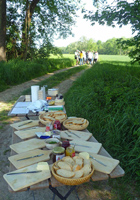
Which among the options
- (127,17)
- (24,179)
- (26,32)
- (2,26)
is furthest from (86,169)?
(26,32)

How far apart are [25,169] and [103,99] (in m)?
3.59

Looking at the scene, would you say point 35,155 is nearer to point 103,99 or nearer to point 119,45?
point 103,99

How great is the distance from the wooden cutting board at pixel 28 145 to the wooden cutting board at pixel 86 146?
1.10 ft

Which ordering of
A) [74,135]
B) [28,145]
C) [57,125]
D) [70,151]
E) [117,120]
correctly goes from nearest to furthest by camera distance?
[70,151] < [28,145] < [74,135] < [57,125] < [117,120]

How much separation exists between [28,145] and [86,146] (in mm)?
579

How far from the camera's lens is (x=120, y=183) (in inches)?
95.5

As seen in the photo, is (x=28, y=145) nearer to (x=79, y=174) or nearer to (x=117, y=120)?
(x=79, y=174)

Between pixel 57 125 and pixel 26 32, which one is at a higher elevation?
pixel 26 32

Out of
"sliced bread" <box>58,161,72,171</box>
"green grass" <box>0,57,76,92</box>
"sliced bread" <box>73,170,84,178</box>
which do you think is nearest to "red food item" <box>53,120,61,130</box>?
"sliced bread" <box>58,161,72,171</box>

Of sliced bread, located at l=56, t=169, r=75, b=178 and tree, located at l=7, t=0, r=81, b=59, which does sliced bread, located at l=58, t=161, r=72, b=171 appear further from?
tree, located at l=7, t=0, r=81, b=59

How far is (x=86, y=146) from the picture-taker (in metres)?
1.78

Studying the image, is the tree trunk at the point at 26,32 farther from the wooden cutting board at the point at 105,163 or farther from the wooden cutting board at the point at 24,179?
the wooden cutting board at the point at 24,179

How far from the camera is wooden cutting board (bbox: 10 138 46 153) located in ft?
5.57

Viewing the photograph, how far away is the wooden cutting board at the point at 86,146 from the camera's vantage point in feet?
5.59
